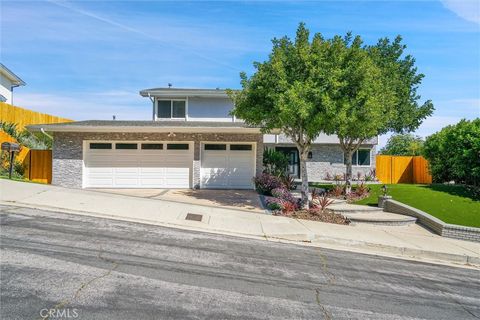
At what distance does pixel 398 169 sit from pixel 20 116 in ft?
87.4

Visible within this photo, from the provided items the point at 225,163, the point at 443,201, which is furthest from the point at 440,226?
the point at 225,163

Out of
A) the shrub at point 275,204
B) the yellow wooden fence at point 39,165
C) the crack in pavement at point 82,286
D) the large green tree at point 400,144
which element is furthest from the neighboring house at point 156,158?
the large green tree at point 400,144

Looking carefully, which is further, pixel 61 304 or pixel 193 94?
pixel 193 94

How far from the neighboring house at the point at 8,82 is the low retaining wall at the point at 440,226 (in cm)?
2974

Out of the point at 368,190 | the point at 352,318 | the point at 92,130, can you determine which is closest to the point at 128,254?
the point at 352,318

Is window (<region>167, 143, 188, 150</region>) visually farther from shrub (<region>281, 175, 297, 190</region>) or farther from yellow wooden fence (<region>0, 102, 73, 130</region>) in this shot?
yellow wooden fence (<region>0, 102, 73, 130</region>)

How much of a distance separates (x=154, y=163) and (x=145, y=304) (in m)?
14.5

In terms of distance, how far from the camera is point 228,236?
10047 millimetres

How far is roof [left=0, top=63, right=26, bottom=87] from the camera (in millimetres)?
29562

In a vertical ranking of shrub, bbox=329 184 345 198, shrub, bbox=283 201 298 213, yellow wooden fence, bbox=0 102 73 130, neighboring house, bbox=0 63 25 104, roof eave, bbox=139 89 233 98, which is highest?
neighboring house, bbox=0 63 25 104

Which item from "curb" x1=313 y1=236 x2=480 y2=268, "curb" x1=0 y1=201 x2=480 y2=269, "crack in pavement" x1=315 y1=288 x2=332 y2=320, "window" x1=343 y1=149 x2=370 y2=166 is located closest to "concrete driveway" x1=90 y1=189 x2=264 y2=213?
"curb" x1=0 y1=201 x2=480 y2=269

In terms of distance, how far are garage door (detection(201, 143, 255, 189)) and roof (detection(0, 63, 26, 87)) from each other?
20636mm

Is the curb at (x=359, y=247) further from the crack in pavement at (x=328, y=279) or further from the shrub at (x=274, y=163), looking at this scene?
the shrub at (x=274, y=163)

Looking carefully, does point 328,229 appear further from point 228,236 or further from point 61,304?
point 61,304
